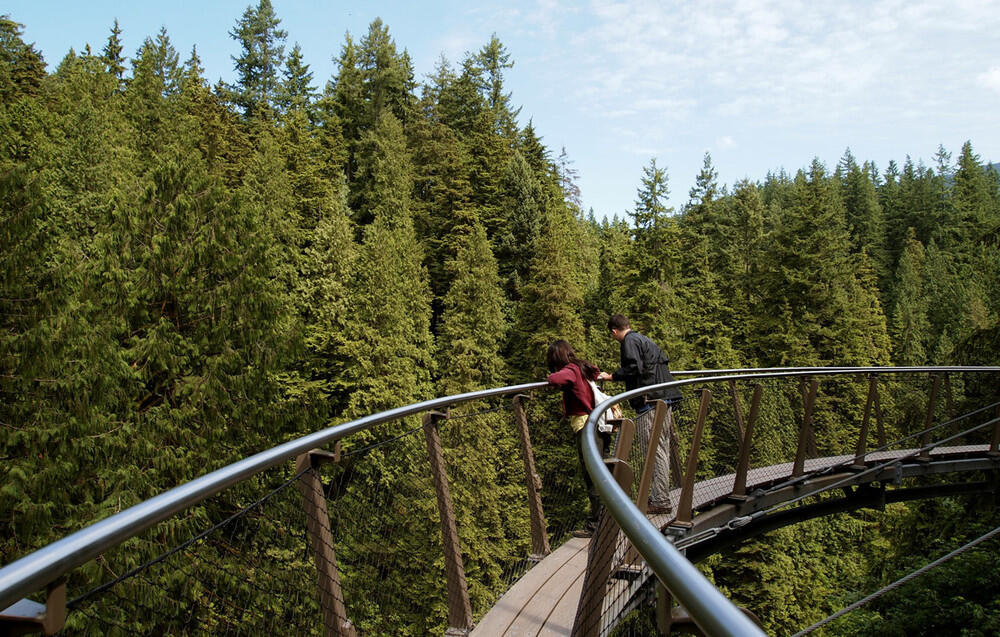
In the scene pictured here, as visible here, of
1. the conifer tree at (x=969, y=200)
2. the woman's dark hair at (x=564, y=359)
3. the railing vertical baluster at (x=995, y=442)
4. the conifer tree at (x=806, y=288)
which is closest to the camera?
the woman's dark hair at (x=564, y=359)

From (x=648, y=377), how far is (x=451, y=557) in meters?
3.21

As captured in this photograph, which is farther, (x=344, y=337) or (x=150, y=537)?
(x=344, y=337)

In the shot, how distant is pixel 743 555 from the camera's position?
22734mm

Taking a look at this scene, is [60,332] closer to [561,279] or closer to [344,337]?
[344,337]

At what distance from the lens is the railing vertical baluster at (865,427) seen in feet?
26.4

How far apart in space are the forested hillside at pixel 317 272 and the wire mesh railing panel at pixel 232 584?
9423 millimetres

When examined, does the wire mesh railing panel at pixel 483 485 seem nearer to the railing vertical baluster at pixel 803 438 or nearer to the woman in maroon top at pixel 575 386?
the woman in maroon top at pixel 575 386

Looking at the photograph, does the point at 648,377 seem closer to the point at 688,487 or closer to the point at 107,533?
the point at 688,487

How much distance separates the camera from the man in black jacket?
586 cm

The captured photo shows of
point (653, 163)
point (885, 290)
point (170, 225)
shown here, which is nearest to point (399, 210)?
point (653, 163)

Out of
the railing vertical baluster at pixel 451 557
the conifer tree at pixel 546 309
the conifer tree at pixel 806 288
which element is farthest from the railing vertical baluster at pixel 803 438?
the conifer tree at pixel 806 288

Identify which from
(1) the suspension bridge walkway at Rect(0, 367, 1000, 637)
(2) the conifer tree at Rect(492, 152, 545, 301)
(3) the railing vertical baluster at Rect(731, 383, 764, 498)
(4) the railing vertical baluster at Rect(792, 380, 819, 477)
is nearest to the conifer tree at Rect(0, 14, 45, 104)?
(2) the conifer tree at Rect(492, 152, 545, 301)

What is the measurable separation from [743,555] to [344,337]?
17.0 m

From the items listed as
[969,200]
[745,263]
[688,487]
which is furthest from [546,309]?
[969,200]
